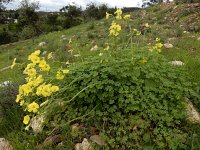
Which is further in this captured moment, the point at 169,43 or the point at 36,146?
the point at 169,43

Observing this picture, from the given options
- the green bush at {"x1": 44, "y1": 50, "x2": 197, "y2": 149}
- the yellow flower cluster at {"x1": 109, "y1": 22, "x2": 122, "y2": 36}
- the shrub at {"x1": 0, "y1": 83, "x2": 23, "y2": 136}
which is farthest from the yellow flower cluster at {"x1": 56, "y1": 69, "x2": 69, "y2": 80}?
the shrub at {"x1": 0, "y1": 83, "x2": 23, "y2": 136}

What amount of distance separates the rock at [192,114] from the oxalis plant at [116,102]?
128 millimetres

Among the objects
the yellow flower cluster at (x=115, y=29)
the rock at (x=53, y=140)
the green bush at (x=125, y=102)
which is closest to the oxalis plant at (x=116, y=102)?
the green bush at (x=125, y=102)

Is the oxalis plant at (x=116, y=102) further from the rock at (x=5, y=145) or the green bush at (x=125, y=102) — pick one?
the rock at (x=5, y=145)

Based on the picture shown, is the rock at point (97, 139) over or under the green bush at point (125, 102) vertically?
under

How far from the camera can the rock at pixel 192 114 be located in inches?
196

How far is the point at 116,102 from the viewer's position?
16.1 ft

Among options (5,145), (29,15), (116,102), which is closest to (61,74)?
(116,102)

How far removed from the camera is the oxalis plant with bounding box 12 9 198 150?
463 centimetres

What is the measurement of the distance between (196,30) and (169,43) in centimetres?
226

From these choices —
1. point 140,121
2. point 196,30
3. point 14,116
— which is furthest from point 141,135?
point 196,30

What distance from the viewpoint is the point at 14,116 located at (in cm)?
566

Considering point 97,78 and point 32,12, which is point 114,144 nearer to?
point 97,78

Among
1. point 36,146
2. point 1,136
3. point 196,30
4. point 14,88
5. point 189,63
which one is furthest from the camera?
point 196,30
